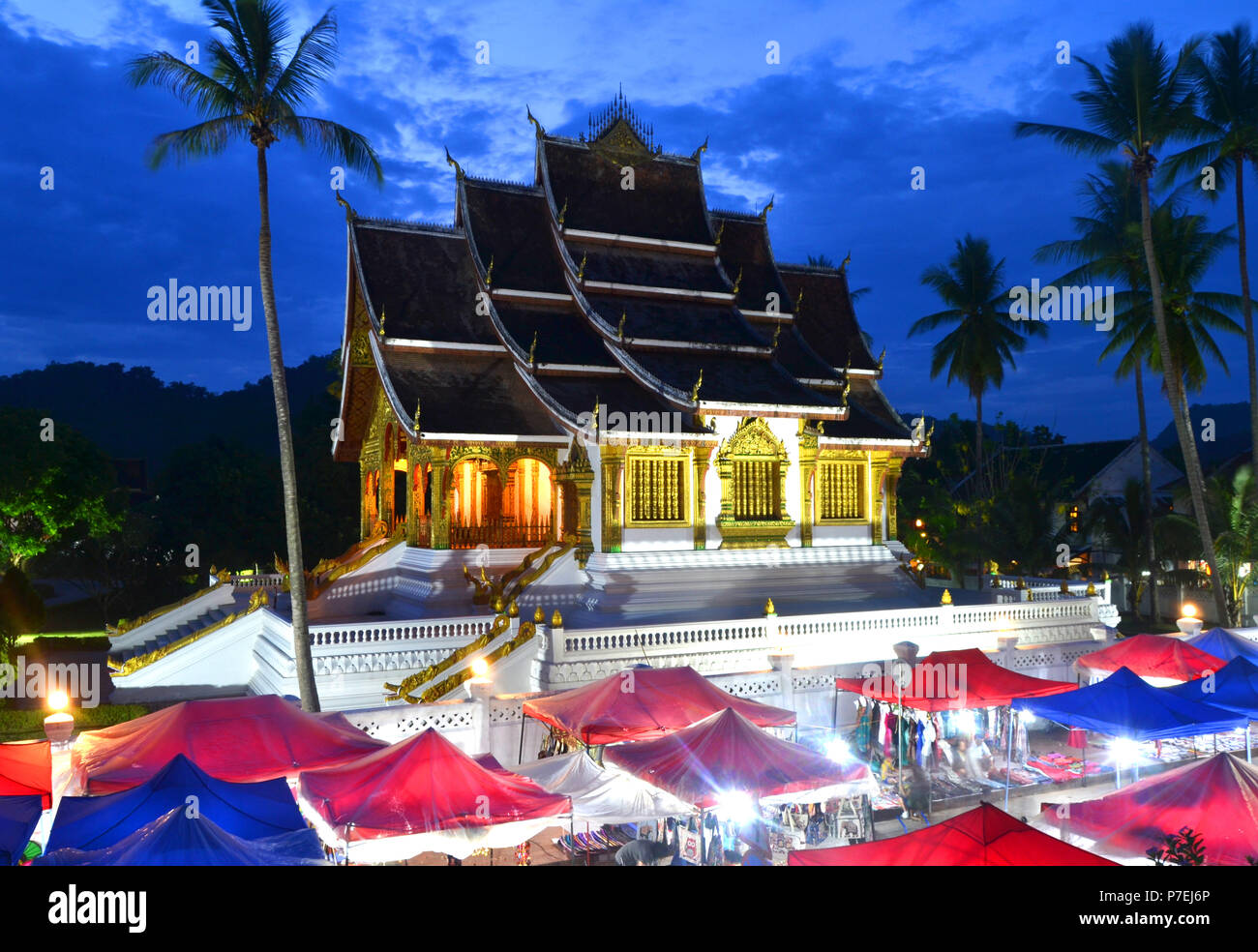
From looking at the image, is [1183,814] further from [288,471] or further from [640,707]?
[288,471]

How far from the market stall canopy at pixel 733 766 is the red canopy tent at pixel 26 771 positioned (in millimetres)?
6030

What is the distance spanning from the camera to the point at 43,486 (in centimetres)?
2800

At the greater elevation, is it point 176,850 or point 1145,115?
point 1145,115

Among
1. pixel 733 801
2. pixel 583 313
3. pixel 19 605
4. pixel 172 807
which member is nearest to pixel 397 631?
pixel 172 807

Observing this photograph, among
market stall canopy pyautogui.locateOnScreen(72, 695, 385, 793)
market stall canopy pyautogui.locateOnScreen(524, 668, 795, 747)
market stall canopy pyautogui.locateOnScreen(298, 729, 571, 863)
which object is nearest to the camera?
market stall canopy pyautogui.locateOnScreen(298, 729, 571, 863)

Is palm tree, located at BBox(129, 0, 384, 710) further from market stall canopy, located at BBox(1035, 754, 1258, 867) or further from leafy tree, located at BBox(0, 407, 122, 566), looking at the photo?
leafy tree, located at BBox(0, 407, 122, 566)

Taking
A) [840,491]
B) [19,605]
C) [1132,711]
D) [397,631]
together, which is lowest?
[1132,711]

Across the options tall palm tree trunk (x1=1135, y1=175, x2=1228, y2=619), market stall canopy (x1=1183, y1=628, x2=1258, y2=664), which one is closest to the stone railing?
market stall canopy (x1=1183, y1=628, x2=1258, y2=664)

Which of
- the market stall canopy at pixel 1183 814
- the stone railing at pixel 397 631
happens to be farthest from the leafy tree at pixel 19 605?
the market stall canopy at pixel 1183 814

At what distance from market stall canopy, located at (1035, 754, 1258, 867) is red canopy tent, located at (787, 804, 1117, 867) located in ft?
4.89

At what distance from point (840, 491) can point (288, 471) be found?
535 inches

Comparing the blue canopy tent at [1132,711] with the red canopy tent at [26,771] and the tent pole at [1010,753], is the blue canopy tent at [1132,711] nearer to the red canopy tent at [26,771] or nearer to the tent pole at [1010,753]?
the tent pole at [1010,753]

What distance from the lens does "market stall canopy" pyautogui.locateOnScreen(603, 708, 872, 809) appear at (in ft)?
32.1

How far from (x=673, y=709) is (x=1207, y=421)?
18.8 m
